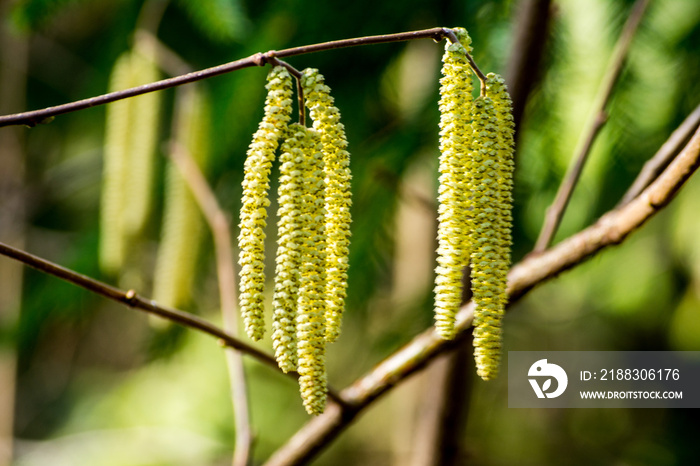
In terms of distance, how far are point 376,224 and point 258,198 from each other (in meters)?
0.81

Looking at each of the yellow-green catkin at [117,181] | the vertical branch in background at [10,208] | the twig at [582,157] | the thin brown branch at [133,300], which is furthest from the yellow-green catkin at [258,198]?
the vertical branch in background at [10,208]

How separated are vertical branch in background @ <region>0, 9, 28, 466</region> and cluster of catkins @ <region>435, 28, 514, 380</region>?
2.05 metres

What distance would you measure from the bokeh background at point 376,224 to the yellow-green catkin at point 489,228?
55 cm

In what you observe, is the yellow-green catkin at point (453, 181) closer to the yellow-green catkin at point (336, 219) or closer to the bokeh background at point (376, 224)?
the yellow-green catkin at point (336, 219)

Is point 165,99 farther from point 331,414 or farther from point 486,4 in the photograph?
point 331,414

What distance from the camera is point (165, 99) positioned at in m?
1.85

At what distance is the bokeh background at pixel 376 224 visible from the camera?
1149mm

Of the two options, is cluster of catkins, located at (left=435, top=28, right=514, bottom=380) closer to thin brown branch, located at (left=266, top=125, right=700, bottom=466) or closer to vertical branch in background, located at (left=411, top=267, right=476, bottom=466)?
thin brown branch, located at (left=266, top=125, right=700, bottom=466)

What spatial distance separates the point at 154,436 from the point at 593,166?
2140 millimetres


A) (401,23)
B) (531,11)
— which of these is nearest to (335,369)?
(401,23)

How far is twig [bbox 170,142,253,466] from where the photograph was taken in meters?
0.93

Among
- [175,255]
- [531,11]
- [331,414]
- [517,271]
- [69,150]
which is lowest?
[331,414]

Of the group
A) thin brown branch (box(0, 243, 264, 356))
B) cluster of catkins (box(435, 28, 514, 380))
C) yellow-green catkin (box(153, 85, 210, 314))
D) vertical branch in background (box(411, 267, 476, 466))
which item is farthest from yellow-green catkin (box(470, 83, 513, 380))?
yellow-green catkin (box(153, 85, 210, 314))

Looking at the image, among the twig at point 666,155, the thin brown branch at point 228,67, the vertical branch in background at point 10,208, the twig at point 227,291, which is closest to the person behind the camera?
the thin brown branch at point 228,67
